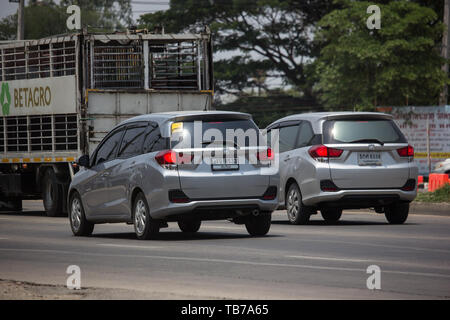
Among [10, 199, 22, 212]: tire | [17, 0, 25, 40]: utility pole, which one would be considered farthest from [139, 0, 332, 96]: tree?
[10, 199, 22, 212]: tire

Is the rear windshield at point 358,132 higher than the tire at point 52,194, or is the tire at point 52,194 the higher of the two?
the rear windshield at point 358,132

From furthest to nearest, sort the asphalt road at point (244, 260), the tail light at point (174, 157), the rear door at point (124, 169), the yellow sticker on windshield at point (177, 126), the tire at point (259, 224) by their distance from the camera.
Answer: the tire at point (259, 224), the rear door at point (124, 169), the yellow sticker on windshield at point (177, 126), the tail light at point (174, 157), the asphalt road at point (244, 260)

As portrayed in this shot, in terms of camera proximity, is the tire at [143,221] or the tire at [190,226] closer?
the tire at [143,221]

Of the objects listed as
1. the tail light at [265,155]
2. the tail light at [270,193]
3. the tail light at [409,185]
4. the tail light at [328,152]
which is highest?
the tail light at [265,155]

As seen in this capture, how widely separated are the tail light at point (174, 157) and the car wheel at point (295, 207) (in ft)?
13.4

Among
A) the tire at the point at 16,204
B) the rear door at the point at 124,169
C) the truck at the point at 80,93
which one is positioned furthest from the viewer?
the tire at the point at 16,204

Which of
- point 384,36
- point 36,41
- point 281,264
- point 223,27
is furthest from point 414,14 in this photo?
point 281,264

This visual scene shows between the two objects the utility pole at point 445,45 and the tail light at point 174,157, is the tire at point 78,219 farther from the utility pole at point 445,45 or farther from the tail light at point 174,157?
the utility pole at point 445,45

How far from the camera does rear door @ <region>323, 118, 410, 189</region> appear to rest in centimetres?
1817

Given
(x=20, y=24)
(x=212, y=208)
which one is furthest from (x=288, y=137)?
(x=20, y=24)

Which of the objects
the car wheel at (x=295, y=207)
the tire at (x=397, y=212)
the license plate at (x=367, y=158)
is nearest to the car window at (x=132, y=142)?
the car wheel at (x=295, y=207)

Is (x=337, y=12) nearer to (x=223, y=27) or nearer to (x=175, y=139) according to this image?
(x=223, y=27)

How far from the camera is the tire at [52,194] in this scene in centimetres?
2397

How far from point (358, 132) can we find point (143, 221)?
14.7ft
